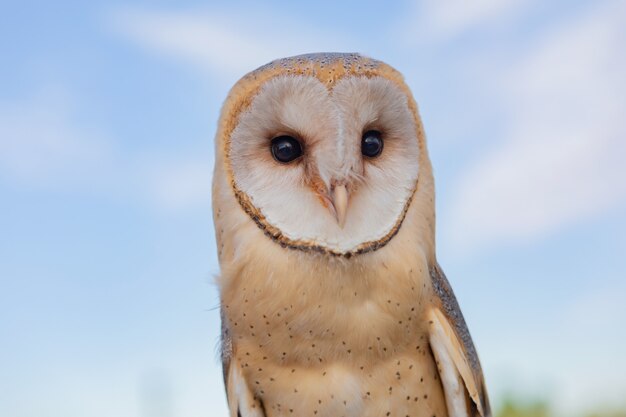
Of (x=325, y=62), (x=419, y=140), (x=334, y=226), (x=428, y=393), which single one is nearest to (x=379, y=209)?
(x=334, y=226)

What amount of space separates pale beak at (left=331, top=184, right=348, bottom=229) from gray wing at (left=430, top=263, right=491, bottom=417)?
0.56 m

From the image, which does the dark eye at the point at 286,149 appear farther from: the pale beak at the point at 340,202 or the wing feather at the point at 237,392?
the wing feather at the point at 237,392

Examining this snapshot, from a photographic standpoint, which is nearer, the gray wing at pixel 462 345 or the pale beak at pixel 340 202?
the pale beak at pixel 340 202

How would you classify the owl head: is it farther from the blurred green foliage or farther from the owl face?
the blurred green foliage

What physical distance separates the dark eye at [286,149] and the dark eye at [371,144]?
22cm

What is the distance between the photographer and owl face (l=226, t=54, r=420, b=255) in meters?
2.15

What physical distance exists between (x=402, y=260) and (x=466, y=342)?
0.48m

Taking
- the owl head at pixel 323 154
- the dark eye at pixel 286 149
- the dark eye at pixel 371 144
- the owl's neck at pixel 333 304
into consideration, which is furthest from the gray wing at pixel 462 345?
Result: the dark eye at pixel 286 149

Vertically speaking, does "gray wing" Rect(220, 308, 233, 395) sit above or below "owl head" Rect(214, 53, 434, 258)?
below

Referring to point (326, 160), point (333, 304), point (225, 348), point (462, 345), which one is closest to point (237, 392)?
point (225, 348)

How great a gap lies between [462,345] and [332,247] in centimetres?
65

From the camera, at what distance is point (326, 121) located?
2.14m

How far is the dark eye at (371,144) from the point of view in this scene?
89.5 inches

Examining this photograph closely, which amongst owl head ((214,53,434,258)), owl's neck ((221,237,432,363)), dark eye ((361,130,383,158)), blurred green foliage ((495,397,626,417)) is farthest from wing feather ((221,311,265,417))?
blurred green foliage ((495,397,626,417))
